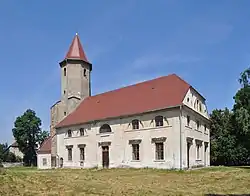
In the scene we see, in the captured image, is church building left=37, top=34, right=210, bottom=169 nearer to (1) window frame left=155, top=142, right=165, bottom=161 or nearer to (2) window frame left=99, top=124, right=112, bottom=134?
(1) window frame left=155, top=142, right=165, bottom=161

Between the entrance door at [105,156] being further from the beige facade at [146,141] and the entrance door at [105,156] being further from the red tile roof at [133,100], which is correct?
the red tile roof at [133,100]

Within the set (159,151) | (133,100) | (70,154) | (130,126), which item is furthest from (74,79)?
(159,151)

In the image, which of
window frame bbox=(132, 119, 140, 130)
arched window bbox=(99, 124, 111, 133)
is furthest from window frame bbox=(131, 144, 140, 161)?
arched window bbox=(99, 124, 111, 133)

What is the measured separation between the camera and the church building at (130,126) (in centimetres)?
3316

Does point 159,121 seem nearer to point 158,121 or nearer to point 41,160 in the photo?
point 158,121

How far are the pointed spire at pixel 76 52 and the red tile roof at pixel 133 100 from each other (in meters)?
7.59

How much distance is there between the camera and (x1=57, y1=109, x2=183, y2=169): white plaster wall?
108 feet

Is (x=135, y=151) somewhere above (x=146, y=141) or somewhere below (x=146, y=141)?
below

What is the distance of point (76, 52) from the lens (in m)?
50.9

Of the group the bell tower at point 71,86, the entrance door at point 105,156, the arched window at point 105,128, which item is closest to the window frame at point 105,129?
the arched window at point 105,128

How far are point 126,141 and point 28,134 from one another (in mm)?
39007

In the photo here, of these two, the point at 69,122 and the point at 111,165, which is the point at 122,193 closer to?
the point at 111,165

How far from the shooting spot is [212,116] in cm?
4634

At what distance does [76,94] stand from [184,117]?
20.6 m
